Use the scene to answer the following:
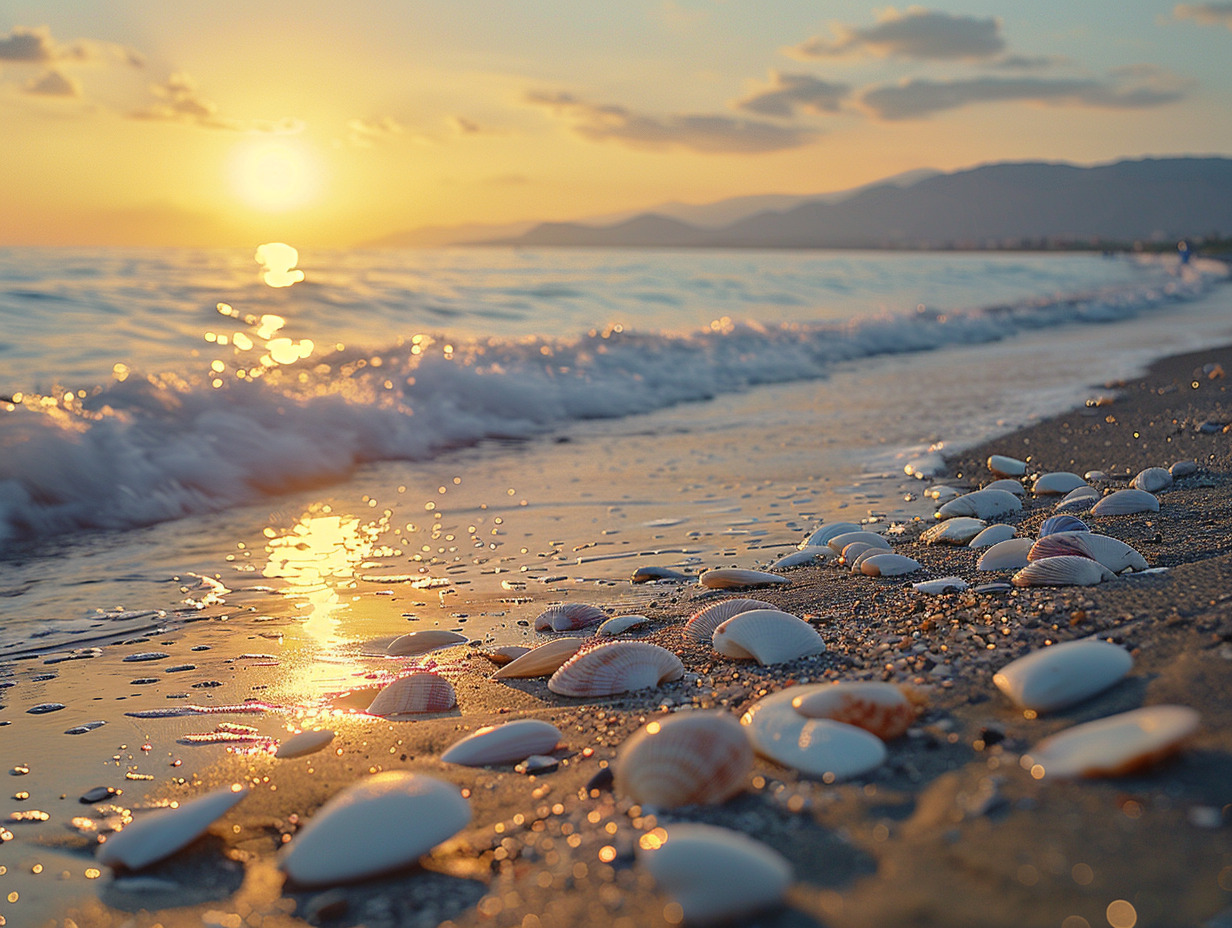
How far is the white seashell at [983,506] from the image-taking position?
163 inches

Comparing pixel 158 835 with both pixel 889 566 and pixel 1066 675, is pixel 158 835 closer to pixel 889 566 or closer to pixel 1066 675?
pixel 1066 675

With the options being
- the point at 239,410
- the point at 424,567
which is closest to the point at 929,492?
the point at 424,567

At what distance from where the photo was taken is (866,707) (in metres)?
1.78

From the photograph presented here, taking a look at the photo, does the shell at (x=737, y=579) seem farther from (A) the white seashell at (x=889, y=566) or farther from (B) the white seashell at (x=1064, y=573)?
(B) the white seashell at (x=1064, y=573)

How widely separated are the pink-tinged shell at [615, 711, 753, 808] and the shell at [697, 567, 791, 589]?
1821 mm

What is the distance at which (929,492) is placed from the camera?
4953mm

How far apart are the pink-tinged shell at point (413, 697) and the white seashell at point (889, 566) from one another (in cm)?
167

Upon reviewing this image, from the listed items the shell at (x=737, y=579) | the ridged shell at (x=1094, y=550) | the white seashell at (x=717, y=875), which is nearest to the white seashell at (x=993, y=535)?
the ridged shell at (x=1094, y=550)

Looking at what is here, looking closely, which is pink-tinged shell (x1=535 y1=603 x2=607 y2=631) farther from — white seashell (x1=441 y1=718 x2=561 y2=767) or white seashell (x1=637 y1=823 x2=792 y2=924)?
white seashell (x1=637 y1=823 x2=792 y2=924)

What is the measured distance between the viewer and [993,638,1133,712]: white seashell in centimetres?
177

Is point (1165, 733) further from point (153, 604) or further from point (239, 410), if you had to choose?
point (239, 410)

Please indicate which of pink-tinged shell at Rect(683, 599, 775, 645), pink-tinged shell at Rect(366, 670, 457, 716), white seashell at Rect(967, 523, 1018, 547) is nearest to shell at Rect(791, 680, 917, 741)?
pink-tinged shell at Rect(683, 599, 775, 645)

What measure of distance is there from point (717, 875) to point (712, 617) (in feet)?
5.30

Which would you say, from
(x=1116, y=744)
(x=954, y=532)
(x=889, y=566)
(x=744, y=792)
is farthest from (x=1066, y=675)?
(x=954, y=532)
